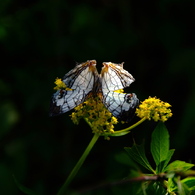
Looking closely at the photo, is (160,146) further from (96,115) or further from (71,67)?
(71,67)

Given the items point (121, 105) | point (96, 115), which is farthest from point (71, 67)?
point (121, 105)

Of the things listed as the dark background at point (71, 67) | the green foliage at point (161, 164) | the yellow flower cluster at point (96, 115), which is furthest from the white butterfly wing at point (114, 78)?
the dark background at point (71, 67)

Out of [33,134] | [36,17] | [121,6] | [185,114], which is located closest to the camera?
[185,114]

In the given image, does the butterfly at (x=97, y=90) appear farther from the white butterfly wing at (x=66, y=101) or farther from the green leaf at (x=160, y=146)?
the green leaf at (x=160, y=146)

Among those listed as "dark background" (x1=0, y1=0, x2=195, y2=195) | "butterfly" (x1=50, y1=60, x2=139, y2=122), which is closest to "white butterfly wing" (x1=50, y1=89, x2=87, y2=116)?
"butterfly" (x1=50, y1=60, x2=139, y2=122)

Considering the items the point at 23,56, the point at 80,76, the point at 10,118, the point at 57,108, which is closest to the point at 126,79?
the point at 80,76

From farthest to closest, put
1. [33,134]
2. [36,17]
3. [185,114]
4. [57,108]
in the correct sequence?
[36,17], [33,134], [185,114], [57,108]

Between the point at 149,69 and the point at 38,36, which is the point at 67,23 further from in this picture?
the point at 149,69
